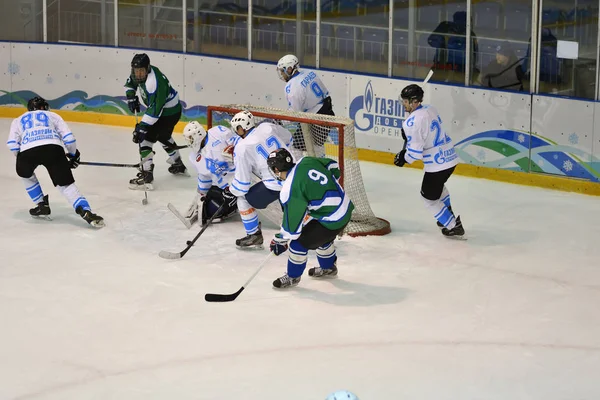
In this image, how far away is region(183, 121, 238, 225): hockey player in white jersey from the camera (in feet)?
23.7

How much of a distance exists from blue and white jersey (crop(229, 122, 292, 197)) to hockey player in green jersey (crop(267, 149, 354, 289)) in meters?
0.75

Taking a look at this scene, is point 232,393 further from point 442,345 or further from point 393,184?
point 393,184

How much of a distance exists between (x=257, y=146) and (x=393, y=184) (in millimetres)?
2360

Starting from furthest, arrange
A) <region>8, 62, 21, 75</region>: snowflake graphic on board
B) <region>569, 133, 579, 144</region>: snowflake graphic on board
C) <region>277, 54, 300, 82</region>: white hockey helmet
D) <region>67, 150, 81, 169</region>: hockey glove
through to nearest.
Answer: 1. <region>8, 62, 21, 75</region>: snowflake graphic on board
2. <region>569, 133, 579, 144</region>: snowflake graphic on board
3. <region>277, 54, 300, 82</region>: white hockey helmet
4. <region>67, 150, 81, 169</region>: hockey glove

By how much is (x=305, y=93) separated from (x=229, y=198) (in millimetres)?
1088

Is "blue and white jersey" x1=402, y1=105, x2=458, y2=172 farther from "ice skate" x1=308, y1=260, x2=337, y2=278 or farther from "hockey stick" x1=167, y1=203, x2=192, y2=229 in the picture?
"hockey stick" x1=167, y1=203, x2=192, y2=229

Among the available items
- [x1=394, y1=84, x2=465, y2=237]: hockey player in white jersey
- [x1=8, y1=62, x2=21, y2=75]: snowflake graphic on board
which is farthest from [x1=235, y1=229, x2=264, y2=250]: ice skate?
[x1=8, y1=62, x2=21, y2=75]: snowflake graphic on board

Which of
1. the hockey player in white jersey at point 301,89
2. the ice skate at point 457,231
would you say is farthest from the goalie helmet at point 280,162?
the hockey player in white jersey at point 301,89

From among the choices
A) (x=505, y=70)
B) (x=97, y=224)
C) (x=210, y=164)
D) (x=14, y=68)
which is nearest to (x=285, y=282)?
(x=210, y=164)

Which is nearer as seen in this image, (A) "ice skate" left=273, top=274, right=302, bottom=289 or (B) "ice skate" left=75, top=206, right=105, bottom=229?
(A) "ice skate" left=273, top=274, right=302, bottom=289

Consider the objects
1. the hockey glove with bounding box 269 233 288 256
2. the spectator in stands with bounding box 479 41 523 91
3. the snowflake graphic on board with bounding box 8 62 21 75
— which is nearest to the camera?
the hockey glove with bounding box 269 233 288 256

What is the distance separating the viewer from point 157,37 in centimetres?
1082

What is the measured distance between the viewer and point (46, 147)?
730 centimetres

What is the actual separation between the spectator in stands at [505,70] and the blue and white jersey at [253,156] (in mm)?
2711
